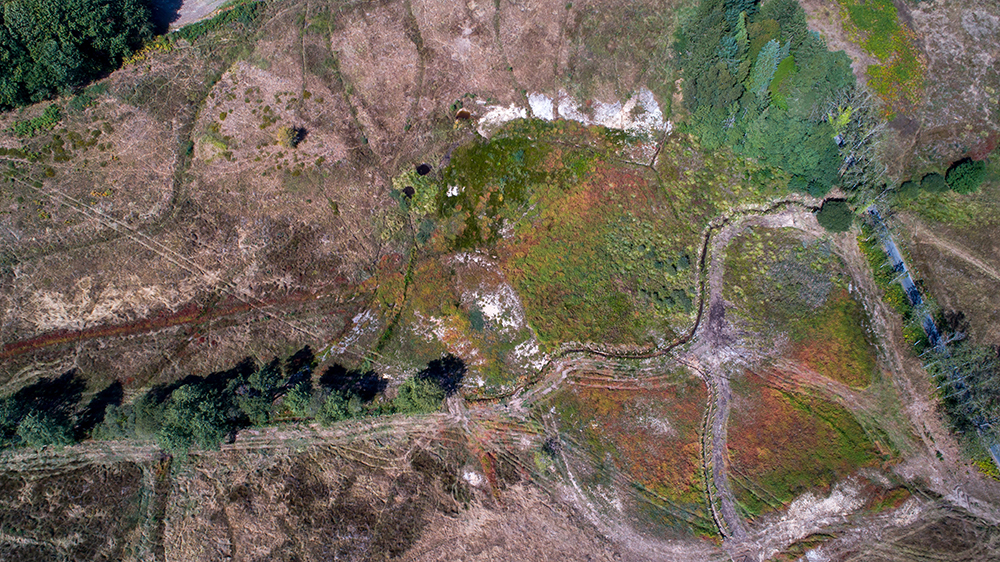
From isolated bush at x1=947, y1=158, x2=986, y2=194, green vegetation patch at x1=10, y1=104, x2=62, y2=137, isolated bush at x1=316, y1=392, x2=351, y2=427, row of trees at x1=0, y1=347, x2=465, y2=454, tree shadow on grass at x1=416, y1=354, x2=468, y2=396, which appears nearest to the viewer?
row of trees at x1=0, y1=347, x2=465, y2=454

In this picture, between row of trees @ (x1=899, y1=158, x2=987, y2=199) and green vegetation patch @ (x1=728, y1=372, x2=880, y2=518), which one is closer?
green vegetation patch @ (x1=728, y1=372, x2=880, y2=518)

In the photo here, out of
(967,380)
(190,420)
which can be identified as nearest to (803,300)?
(967,380)

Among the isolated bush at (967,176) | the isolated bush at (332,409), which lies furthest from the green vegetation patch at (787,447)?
the isolated bush at (332,409)

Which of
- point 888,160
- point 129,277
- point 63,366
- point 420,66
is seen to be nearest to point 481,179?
point 420,66

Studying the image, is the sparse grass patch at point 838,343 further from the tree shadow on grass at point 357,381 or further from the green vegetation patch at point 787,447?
the tree shadow on grass at point 357,381

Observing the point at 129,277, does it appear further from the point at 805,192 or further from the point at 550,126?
the point at 805,192

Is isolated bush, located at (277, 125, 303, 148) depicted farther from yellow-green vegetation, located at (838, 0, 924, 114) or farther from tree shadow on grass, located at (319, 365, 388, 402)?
yellow-green vegetation, located at (838, 0, 924, 114)

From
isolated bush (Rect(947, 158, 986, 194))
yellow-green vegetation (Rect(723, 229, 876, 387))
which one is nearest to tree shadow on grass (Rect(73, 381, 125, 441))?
yellow-green vegetation (Rect(723, 229, 876, 387))
